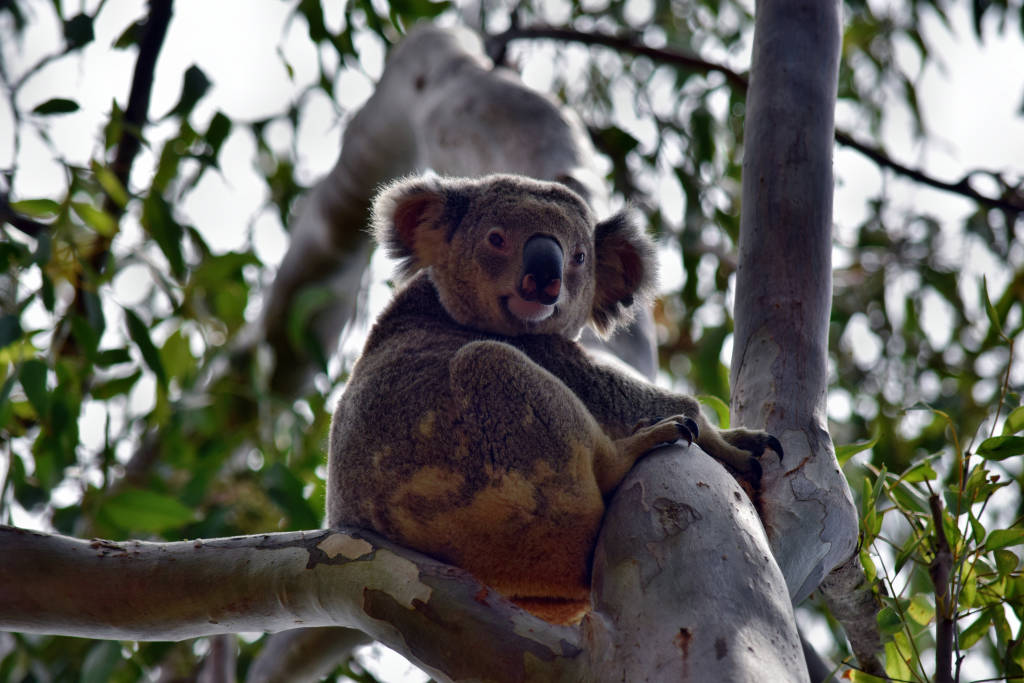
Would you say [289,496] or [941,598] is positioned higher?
[941,598]

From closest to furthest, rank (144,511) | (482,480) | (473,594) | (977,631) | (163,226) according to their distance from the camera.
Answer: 1. (473,594)
2. (977,631)
3. (482,480)
4. (144,511)
5. (163,226)

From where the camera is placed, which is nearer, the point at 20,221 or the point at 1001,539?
the point at 1001,539

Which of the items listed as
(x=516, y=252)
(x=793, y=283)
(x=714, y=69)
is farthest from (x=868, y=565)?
(x=714, y=69)

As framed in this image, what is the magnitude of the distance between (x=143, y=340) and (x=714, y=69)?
7.37 ft

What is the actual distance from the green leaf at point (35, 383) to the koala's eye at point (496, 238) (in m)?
1.34

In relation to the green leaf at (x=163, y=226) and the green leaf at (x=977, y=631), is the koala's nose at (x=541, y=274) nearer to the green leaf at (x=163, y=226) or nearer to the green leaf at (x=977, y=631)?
the green leaf at (x=977, y=631)

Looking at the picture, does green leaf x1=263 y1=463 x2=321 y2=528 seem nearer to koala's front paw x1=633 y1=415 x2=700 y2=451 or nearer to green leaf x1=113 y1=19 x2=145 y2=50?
koala's front paw x1=633 y1=415 x2=700 y2=451

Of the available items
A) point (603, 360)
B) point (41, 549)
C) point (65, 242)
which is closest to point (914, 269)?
point (603, 360)

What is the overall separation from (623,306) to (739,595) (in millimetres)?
1503

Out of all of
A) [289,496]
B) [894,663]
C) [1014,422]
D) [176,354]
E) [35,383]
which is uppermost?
[1014,422]

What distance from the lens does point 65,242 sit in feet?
9.69

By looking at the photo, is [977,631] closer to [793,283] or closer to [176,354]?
[793,283]

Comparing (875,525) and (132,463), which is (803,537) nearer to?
(875,525)

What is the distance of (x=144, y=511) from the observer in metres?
2.67
